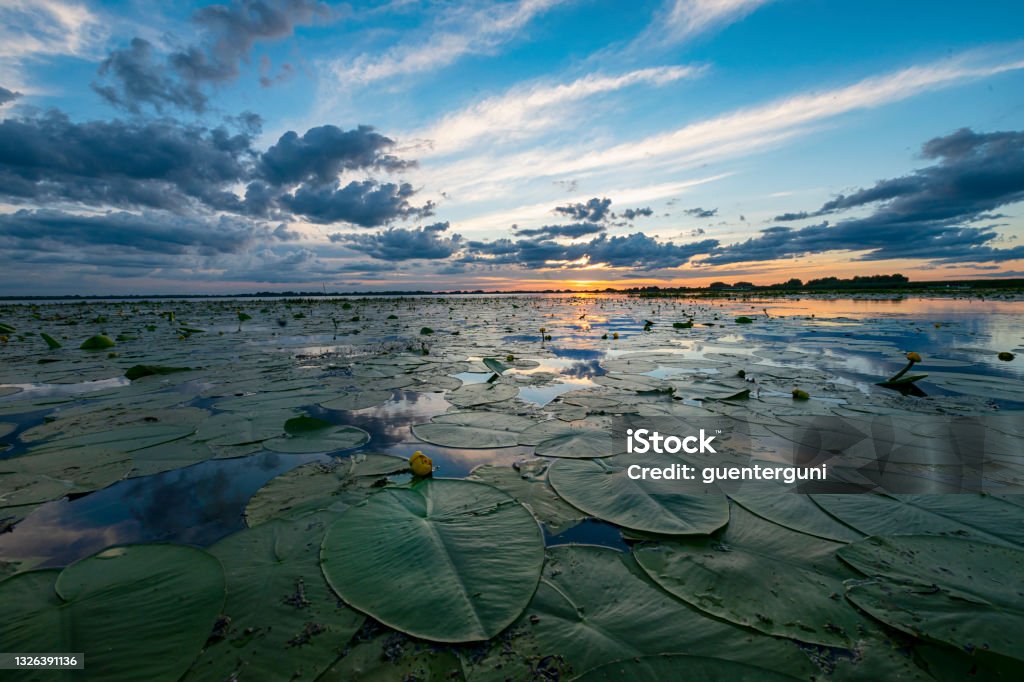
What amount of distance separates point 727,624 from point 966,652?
616 millimetres

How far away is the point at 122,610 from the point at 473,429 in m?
2.11

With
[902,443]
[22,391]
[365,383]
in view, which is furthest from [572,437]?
[22,391]

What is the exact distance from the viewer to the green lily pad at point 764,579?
1.26 metres

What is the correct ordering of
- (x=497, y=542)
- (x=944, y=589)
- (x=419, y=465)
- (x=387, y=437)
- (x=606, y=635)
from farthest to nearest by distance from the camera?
(x=387, y=437), (x=419, y=465), (x=497, y=542), (x=944, y=589), (x=606, y=635)

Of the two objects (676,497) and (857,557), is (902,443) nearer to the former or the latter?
(857,557)

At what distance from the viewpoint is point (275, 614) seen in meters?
1.30

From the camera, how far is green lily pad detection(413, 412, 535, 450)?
114 inches

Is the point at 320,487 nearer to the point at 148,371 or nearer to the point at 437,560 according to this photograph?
the point at 437,560


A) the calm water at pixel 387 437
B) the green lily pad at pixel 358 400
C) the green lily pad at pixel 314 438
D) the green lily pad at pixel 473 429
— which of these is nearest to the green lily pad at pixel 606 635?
the calm water at pixel 387 437

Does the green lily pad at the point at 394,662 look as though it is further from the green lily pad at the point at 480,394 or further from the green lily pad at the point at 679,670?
the green lily pad at the point at 480,394

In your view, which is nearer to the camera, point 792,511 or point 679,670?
point 679,670

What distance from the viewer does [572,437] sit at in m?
2.90

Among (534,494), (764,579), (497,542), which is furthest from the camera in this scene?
(534,494)

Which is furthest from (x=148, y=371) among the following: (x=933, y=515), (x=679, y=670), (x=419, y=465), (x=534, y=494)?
(x=933, y=515)
